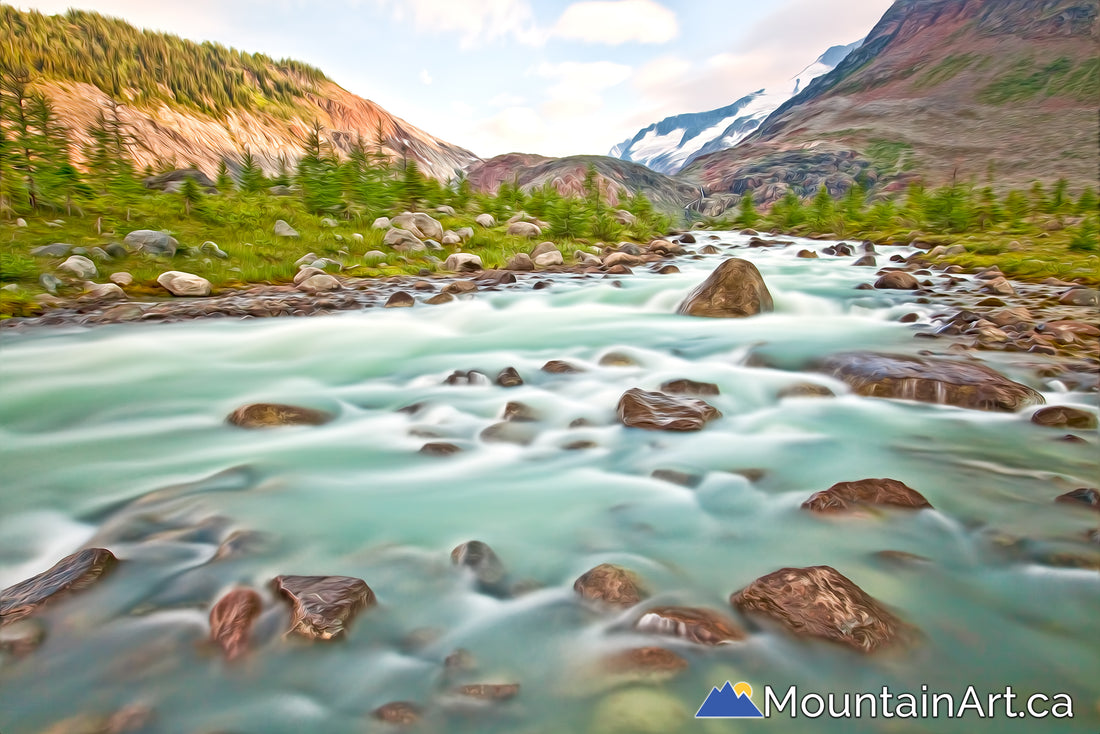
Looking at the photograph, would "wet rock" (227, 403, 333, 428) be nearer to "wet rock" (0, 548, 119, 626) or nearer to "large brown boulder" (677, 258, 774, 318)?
"wet rock" (0, 548, 119, 626)

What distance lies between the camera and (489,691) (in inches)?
88.7

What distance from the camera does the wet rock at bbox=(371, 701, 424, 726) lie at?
83.1 inches

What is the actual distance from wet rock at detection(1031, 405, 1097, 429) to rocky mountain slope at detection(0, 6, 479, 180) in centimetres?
5663

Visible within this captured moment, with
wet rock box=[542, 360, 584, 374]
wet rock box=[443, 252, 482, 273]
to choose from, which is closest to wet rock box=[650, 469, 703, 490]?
wet rock box=[542, 360, 584, 374]

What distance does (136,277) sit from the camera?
11.9 meters

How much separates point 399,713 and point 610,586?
44.1 inches

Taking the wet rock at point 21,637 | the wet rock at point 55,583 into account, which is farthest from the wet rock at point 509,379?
the wet rock at point 21,637

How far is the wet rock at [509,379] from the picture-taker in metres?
6.74

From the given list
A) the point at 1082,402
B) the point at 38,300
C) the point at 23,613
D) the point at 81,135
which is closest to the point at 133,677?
the point at 23,613

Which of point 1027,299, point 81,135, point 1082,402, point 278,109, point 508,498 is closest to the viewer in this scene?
point 508,498

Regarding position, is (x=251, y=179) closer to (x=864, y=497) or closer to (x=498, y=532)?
(x=498, y=532)

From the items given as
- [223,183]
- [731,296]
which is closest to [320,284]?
[731,296]

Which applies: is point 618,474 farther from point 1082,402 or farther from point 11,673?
point 1082,402

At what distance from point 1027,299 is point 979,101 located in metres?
Result: 157
